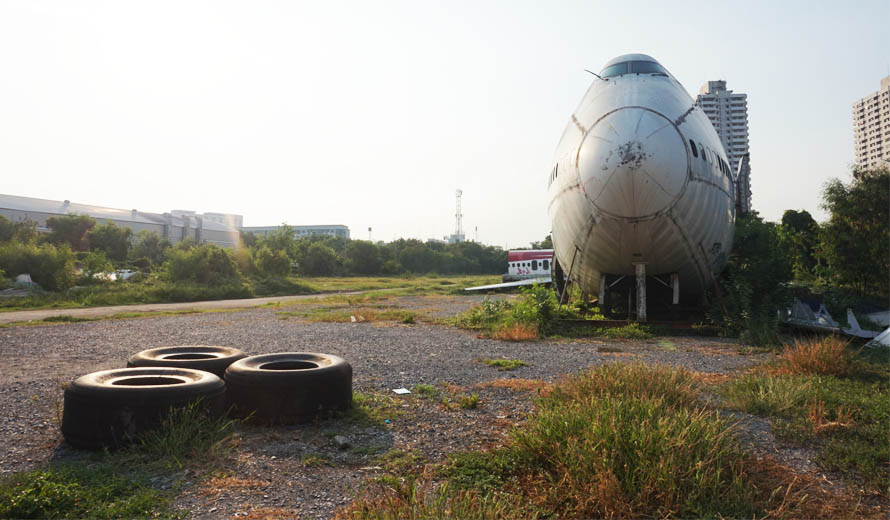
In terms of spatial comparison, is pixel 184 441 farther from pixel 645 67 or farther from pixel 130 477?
pixel 645 67

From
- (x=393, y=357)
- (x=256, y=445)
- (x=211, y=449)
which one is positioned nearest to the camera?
(x=211, y=449)

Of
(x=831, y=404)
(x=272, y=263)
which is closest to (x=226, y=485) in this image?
(x=831, y=404)

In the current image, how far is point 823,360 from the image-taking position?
24.6 feet

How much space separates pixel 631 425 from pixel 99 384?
478cm

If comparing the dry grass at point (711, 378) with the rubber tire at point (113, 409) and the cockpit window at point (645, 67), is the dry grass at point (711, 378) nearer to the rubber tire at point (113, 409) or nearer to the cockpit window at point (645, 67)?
the rubber tire at point (113, 409)

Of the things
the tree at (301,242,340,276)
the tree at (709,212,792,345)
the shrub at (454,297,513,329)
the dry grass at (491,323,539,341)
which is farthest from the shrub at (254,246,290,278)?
the tree at (709,212,792,345)

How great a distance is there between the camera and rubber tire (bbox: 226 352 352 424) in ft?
18.0

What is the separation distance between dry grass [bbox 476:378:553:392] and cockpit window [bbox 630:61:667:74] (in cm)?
853

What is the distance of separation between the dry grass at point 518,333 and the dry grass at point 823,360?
18.1 feet

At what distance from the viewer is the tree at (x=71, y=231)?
76.2 m

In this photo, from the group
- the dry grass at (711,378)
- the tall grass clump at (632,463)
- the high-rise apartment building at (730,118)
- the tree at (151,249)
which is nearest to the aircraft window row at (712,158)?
the dry grass at (711,378)

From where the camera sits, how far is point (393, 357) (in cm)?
985

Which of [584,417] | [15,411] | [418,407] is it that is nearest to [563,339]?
[418,407]

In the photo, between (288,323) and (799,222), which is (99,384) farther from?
(799,222)
